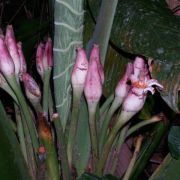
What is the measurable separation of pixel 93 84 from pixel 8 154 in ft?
0.50

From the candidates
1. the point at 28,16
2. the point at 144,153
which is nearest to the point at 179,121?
the point at 144,153

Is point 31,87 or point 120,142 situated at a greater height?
point 31,87

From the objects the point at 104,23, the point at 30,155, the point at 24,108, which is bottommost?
the point at 30,155

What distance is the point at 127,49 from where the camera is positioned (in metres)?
0.58

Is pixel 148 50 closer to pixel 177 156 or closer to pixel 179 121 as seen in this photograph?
pixel 177 156

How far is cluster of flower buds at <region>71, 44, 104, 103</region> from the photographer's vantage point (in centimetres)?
56

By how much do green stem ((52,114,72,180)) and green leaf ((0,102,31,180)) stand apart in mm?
61

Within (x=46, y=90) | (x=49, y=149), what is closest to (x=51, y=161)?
(x=49, y=149)

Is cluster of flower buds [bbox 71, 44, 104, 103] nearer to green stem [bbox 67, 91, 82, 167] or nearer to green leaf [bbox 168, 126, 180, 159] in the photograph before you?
green stem [bbox 67, 91, 82, 167]

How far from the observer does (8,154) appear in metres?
0.53

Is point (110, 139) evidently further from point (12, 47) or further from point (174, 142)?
point (12, 47)

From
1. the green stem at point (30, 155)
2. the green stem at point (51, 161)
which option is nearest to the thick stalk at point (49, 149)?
the green stem at point (51, 161)

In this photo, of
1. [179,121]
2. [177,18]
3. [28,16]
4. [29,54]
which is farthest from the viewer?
[28,16]

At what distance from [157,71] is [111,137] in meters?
0.15
